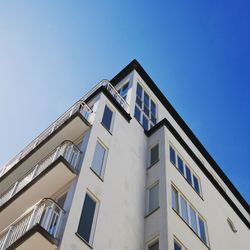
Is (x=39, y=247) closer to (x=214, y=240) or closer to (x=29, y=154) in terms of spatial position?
(x=29, y=154)

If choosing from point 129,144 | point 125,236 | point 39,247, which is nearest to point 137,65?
point 129,144

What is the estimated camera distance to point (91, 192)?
15.3m

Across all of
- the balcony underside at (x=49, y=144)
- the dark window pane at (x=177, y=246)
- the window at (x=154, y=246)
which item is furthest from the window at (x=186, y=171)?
the window at (x=154, y=246)

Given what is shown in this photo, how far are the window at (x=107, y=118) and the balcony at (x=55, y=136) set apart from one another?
76 cm

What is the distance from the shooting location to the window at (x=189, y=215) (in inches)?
733

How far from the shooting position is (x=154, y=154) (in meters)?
21.6

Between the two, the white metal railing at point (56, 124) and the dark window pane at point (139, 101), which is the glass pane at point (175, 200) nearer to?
the white metal railing at point (56, 124)

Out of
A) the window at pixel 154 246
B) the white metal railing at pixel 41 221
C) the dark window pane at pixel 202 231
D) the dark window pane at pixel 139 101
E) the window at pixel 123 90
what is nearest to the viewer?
the white metal railing at pixel 41 221

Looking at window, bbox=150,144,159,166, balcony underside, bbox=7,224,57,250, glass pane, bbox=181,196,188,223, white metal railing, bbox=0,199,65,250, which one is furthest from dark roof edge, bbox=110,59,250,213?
balcony underside, bbox=7,224,57,250

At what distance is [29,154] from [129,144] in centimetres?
502

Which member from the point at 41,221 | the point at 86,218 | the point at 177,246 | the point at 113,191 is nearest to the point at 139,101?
the point at 113,191

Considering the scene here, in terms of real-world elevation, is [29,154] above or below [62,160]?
above

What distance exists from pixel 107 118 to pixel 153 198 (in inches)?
185

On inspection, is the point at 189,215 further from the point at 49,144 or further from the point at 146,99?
the point at 146,99
